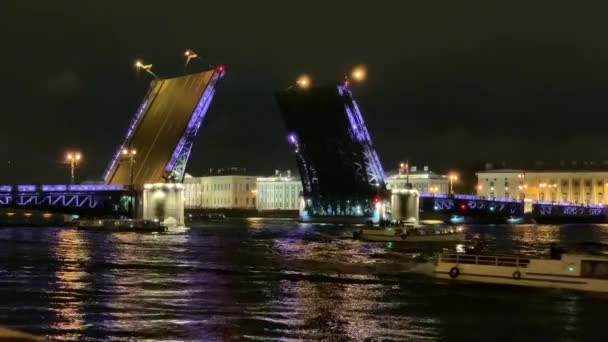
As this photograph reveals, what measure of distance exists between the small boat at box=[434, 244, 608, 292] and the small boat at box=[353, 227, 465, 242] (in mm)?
20287

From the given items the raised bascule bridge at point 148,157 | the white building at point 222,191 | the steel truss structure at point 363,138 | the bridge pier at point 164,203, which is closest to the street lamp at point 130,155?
the raised bascule bridge at point 148,157

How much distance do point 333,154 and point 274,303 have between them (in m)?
44.1

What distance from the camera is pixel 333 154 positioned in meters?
59.2

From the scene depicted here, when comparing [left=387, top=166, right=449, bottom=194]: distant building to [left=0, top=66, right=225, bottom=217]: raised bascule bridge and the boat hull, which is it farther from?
the boat hull

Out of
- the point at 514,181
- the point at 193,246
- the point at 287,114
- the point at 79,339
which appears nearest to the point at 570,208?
the point at 514,181

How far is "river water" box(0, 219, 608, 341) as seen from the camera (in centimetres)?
1210

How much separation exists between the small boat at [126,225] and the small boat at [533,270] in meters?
33.3

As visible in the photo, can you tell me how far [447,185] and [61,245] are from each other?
96.8 metres

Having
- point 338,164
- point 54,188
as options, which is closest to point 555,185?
point 338,164

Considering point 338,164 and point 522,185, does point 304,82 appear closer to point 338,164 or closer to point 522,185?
point 338,164

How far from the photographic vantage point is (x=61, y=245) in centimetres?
3481

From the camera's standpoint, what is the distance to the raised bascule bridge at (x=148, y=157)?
53031 millimetres

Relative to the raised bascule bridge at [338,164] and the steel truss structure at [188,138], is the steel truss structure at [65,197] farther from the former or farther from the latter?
the raised bascule bridge at [338,164]

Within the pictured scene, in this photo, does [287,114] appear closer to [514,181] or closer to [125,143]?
[125,143]
